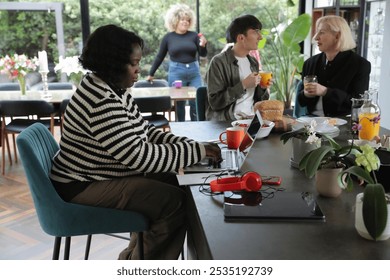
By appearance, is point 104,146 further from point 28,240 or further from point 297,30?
point 297,30

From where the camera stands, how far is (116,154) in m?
1.72

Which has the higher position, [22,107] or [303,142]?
[303,142]

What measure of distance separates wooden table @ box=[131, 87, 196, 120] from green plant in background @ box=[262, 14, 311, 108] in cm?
141

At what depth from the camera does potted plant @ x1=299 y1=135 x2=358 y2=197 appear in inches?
50.9

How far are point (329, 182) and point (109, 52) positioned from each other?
106cm

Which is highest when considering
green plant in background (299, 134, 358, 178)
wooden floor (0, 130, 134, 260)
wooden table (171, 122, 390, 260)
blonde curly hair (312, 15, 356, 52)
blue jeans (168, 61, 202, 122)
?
blonde curly hair (312, 15, 356, 52)

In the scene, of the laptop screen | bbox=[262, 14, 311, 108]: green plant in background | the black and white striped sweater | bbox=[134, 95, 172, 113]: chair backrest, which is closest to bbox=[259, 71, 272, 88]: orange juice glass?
the laptop screen

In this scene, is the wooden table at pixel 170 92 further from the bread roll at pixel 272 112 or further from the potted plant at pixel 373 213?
the potted plant at pixel 373 213

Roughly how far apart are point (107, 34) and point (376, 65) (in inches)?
155

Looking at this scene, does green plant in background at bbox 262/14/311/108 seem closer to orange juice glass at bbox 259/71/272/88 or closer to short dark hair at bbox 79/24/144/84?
orange juice glass at bbox 259/71/272/88

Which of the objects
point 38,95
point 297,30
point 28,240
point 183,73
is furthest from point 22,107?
point 297,30

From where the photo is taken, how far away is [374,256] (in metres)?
1.00

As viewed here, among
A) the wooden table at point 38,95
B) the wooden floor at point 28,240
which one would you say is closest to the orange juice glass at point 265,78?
the wooden floor at point 28,240

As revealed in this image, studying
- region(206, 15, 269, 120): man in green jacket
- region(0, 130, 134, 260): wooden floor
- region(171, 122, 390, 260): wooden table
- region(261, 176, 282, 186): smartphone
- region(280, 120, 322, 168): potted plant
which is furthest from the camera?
region(206, 15, 269, 120): man in green jacket
